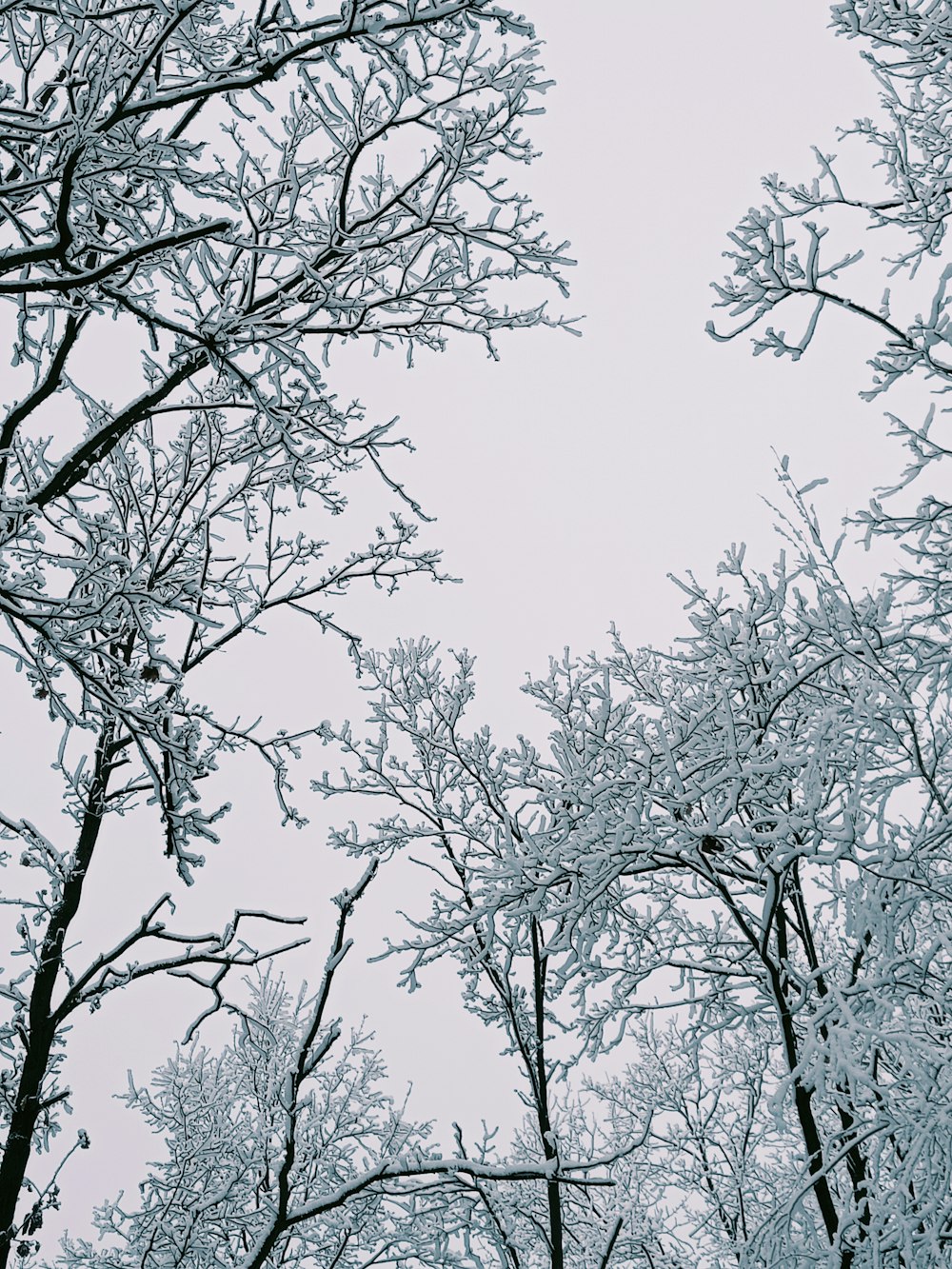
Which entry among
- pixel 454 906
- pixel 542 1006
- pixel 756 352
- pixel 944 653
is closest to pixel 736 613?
pixel 944 653

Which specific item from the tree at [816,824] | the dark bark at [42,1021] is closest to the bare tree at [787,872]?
the tree at [816,824]

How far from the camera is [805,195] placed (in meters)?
4.52

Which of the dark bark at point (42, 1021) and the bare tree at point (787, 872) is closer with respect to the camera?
the bare tree at point (787, 872)

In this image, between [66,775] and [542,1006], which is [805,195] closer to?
[66,775]

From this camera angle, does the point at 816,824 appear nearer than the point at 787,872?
Yes

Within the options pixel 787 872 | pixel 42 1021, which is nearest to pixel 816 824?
pixel 787 872

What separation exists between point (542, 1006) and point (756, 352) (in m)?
5.65

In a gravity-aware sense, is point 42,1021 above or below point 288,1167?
above

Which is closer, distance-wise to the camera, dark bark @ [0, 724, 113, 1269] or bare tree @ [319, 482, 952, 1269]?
bare tree @ [319, 482, 952, 1269]

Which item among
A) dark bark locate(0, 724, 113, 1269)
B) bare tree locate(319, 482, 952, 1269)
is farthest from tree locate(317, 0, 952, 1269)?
dark bark locate(0, 724, 113, 1269)

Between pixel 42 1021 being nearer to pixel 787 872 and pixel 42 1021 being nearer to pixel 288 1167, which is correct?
pixel 288 1167

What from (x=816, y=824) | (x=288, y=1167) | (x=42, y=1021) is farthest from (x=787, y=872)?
(x=42, y=1021)

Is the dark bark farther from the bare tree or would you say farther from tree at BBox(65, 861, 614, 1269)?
the bare tree

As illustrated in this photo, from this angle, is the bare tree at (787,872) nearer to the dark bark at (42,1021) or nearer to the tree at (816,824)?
the tree at (816,824)
